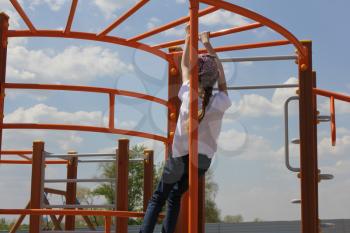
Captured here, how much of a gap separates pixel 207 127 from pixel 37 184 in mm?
2284

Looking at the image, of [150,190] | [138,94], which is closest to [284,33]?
[138,94]

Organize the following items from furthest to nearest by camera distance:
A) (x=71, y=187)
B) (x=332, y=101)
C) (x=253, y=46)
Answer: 1. (x=71, y=187)
2. (x=332, y=101)
3. (x=253, y=46)

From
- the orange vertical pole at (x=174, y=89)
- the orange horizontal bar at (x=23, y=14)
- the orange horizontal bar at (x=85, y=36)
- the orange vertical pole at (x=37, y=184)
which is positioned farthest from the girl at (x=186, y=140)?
the orange horizontal bar at (x=23, y=14)

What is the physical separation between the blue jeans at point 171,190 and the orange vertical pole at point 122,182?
1.91 metres

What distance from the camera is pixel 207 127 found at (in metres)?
3.63

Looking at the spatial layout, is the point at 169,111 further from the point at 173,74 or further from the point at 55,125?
the point at 55,125

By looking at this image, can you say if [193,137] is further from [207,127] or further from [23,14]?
[23,14]

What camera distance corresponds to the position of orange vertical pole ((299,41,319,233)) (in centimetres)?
443

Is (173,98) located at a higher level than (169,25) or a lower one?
lower

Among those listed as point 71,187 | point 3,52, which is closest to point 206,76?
point 3,52

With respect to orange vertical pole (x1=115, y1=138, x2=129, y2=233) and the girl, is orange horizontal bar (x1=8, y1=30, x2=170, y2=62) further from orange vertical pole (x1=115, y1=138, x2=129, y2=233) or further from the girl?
the girl

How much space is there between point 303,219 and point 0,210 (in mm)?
2375

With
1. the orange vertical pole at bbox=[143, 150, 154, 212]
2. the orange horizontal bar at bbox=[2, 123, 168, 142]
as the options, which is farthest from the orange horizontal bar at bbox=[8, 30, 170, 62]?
the orange vertical pole at bbox=[143, 150, 154, 212]

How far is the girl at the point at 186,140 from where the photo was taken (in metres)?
3.62
